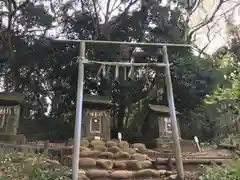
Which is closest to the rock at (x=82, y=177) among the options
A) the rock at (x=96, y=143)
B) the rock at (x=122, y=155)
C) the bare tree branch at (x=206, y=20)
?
the rock at (x=122, y=155)

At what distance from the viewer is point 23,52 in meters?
19.1

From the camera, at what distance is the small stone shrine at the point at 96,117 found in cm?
1484

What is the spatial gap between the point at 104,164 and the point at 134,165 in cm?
106

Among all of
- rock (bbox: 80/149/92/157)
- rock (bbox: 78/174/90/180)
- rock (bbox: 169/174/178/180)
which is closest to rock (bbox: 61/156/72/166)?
rock (bbox: 80/149/92/157)

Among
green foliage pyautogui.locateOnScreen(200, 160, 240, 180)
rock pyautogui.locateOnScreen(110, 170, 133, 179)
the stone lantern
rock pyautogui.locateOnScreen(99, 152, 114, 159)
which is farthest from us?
the stone lantern

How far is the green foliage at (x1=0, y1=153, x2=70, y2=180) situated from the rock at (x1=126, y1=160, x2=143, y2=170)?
88.0 inches

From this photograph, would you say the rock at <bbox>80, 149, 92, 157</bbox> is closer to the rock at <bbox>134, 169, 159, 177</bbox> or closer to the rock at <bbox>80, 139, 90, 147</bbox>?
the rock at <bbox>80, 139, 90, 147</bbox>

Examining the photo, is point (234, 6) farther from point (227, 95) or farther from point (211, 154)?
point (227, 95)

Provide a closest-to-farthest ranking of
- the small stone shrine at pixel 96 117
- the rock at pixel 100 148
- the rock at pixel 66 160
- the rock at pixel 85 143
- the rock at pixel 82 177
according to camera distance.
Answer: the rock at pixel 82 177, the rock at pixel 66 160, the rock at pixel 100 148, the rock at pixel 85 143, the small stone shrine at pixel 96 117

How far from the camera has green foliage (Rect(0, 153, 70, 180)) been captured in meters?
9.33

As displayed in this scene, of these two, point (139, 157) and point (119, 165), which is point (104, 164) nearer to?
point (119, 165)

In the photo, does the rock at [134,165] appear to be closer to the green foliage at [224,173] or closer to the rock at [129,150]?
the rock at [129,150]

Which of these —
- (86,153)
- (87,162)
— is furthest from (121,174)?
(86,153)

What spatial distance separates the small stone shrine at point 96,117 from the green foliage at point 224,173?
5910mm
